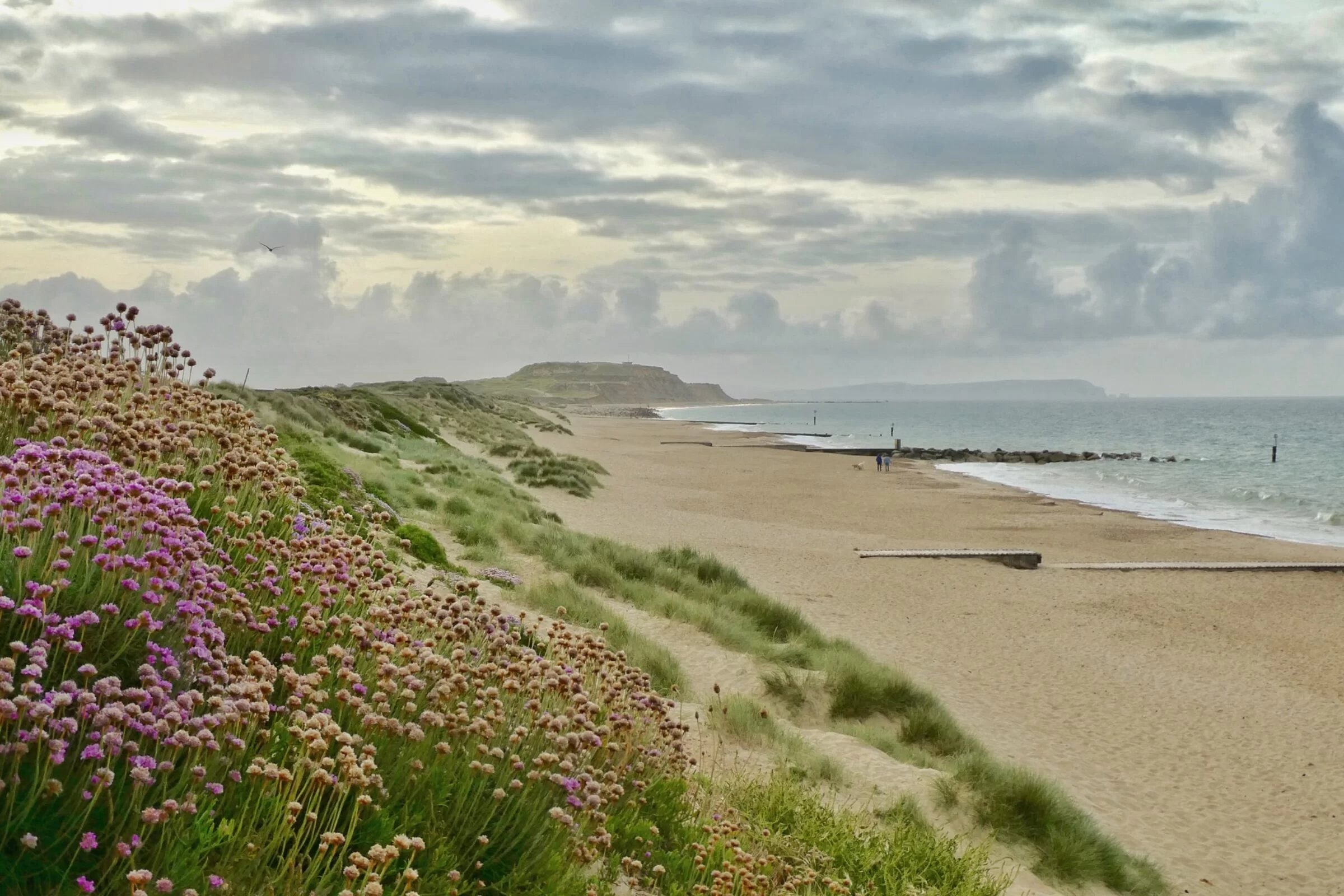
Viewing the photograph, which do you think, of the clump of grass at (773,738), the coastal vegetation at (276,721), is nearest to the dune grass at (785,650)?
the clump of grass at (773,738)

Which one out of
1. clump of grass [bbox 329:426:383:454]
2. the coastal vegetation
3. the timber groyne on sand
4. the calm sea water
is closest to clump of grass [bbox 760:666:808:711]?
the coastal vegetation

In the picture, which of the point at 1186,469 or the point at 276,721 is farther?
the point at 1186,469

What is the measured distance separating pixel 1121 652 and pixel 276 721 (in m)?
17.1

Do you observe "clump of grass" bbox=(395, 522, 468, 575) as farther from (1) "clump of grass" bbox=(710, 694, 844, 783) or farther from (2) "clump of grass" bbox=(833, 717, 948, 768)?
(2) "clump of grass" bbox=(833, 717, 948, 768)

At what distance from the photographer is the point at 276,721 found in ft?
13.3

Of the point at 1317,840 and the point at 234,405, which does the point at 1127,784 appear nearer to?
the point at 1317,840

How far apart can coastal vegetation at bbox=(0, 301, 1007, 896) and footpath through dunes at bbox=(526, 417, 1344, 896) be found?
472 centimetres

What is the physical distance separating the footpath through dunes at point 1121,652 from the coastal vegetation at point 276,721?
15.5ft

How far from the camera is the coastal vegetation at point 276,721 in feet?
10.3

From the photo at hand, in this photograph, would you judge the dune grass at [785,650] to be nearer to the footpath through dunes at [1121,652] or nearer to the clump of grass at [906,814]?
the clump of grass at [906,814]

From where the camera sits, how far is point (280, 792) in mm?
3623

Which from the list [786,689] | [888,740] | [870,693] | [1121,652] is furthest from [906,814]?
[1121,652]

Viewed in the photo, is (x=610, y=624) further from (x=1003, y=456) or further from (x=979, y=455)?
(x=979, y=455)

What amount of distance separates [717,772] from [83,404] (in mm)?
5011
